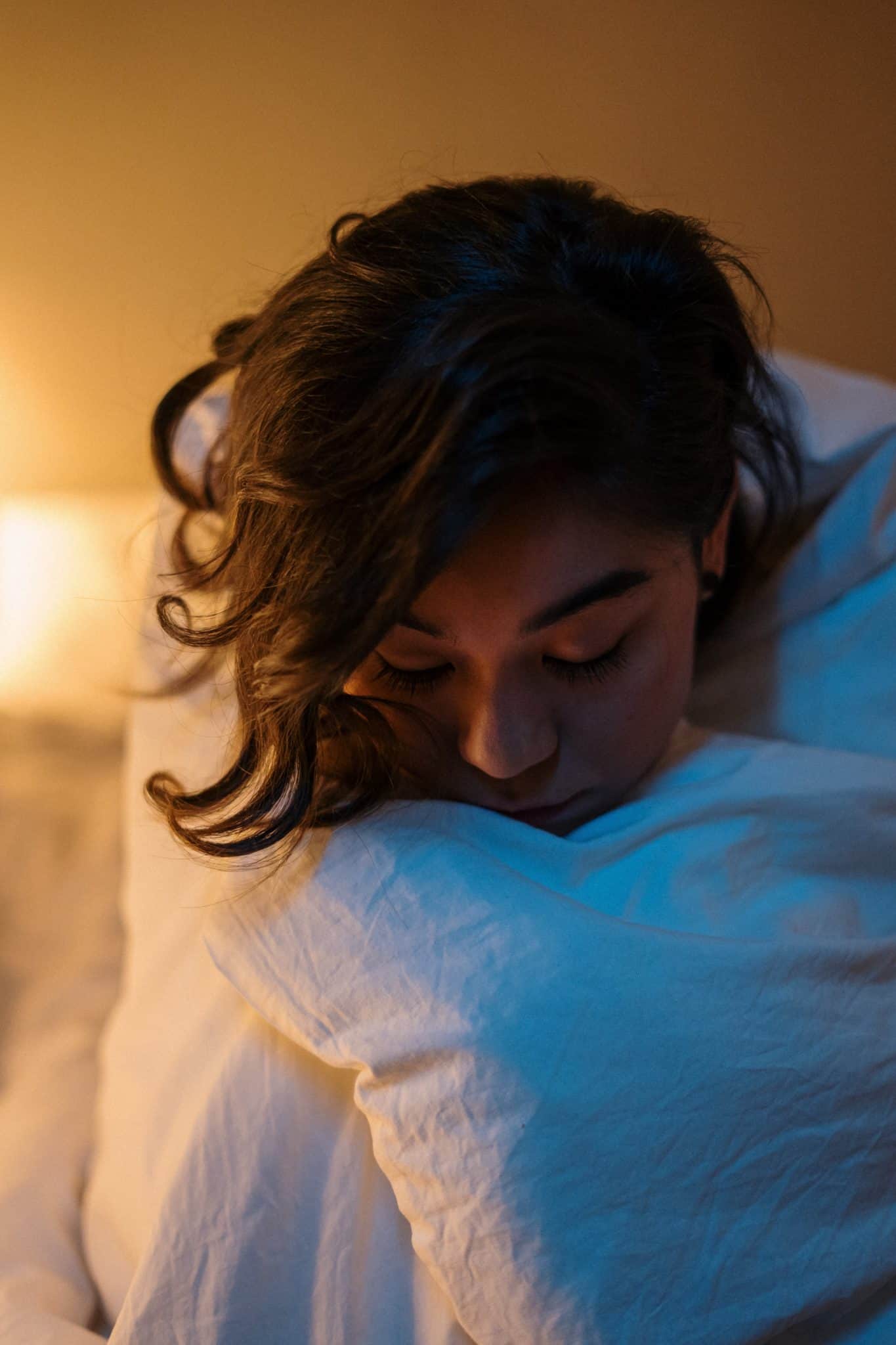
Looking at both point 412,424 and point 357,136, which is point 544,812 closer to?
point 412,424

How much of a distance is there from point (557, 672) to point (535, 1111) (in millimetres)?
224

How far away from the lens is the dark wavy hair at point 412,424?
1.57 ft

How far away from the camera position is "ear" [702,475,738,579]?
687 mm

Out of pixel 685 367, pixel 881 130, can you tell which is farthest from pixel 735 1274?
pixel 881 130

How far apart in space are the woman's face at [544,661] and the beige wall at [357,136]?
0.51 m

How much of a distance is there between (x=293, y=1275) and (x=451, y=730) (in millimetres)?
304

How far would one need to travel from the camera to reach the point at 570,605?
54cm

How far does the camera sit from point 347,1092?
0.60 metres

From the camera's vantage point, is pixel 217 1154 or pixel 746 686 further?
pixel 746 686

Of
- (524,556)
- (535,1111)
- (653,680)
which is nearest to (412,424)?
(524,556)

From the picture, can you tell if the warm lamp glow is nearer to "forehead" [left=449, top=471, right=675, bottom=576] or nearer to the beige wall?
the beige wall

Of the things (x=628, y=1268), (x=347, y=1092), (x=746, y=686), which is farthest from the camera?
(x=746, y=686)

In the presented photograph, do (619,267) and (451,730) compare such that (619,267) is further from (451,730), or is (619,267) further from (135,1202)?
(135,1202)

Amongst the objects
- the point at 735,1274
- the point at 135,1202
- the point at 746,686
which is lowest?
the point at 135,1202
